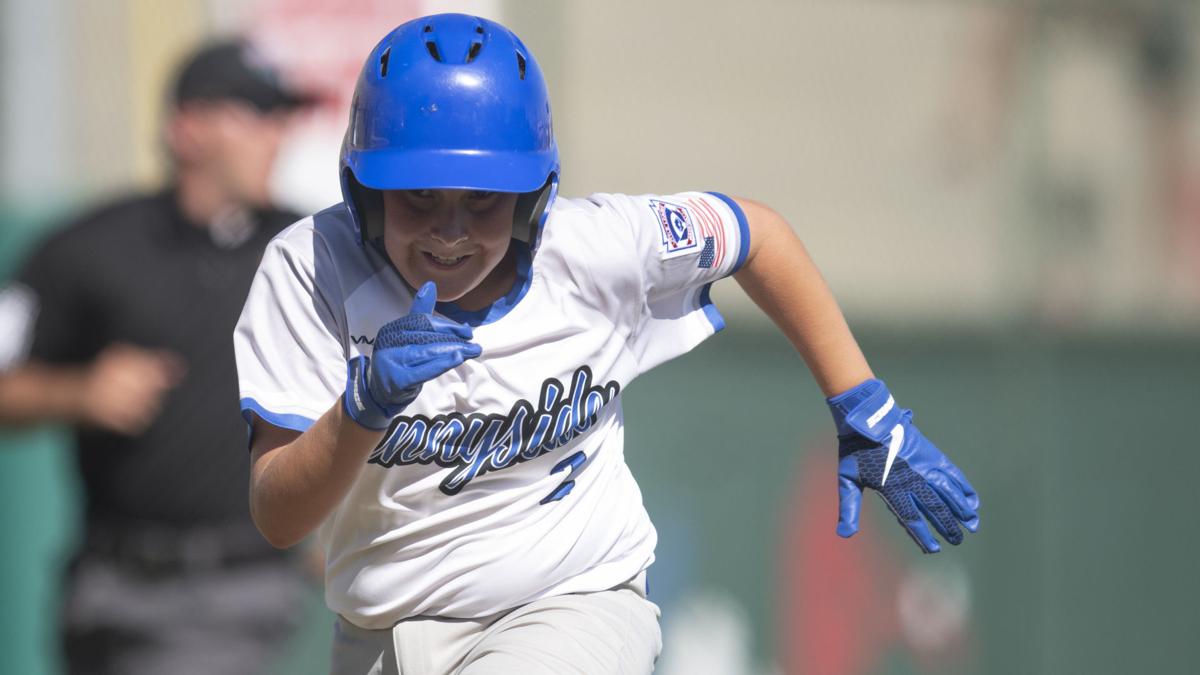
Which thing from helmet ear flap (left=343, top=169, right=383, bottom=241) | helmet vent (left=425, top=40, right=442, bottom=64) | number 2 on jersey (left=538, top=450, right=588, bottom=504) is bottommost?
number 2 on jersey (left=538, top=450, right=588, bottom=504)

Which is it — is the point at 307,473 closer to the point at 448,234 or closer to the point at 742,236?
the point at 448,234

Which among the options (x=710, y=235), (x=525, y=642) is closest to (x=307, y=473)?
(x=525, y=642)

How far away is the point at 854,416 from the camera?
3.43m

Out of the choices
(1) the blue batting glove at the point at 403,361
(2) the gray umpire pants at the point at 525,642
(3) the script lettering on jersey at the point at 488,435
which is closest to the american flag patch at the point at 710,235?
(3) the script lettering on jersey at the point at 488,435

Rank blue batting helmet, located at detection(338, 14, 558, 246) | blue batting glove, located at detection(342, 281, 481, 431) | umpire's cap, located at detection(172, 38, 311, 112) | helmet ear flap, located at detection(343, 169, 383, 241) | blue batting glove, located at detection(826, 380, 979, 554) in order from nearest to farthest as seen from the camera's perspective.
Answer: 1. blue batting glove, located at detection(342, 281, 481, 431)
2. blue batting helmet, located at detection(338, 14, 558, 246)
3. helmet ear flap, located at detection(343, 169, 383, 241)
4. blue batting glove, located at detection(826, 380, 979, 554)
5. umpire's cap, located at detection(172, 38, 311, 112)

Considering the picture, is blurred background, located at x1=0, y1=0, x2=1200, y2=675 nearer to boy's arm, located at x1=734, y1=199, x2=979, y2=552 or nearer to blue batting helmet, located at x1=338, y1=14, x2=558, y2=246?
boy's arm, located at x1=734, y1=199, x2=979, y2=552

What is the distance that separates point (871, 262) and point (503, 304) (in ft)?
15.8

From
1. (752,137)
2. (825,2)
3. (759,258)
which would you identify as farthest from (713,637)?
(759,258)

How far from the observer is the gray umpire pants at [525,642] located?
9.81 feet

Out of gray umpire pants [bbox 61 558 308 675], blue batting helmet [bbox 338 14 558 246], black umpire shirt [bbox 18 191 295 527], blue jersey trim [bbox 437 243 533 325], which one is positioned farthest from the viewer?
black umpire shirt [bbox 18 191 295 527]

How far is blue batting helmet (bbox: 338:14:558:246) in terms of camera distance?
288 cm

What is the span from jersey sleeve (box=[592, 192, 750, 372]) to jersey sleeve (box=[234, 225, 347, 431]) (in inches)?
23.6

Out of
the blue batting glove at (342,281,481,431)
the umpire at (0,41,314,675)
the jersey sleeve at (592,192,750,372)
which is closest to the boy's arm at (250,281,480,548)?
the blue batting glove at (342,281,481,431)

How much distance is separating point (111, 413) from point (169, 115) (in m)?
1.09
